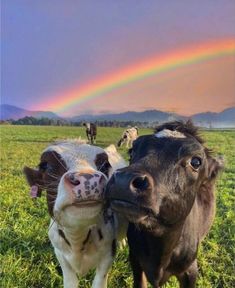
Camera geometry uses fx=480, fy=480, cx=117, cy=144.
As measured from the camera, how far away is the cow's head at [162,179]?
3.66 metres

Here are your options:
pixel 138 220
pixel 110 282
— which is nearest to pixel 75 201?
pixel 138 220

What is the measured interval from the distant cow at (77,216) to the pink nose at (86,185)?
3 centimetres

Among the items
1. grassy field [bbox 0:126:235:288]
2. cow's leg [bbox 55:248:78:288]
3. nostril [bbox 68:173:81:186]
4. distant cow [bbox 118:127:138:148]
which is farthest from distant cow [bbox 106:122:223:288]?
distant cow [bbox 118:127:138:148]

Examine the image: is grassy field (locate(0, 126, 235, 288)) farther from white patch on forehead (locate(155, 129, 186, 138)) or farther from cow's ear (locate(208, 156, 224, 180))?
white patch on forehead (locate(155, 129, 186, 138))

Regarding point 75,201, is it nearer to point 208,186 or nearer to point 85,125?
point 208,186

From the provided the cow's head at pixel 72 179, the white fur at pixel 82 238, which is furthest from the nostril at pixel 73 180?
the white fur at pixel 82 238

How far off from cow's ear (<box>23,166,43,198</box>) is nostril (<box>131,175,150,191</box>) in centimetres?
174

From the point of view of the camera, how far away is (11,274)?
18.4 feet

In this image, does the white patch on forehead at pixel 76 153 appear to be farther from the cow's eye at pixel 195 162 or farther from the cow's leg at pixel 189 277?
the cow's leg at pixel 189 277

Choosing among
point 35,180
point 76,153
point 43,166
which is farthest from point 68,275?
point 76,153

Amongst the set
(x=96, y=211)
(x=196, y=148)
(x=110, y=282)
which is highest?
(x=196, y=148)

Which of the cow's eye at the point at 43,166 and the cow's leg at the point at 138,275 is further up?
the cow's eye at the point at 43,166

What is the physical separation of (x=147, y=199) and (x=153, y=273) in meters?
1.30

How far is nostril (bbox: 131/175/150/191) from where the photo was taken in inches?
142
